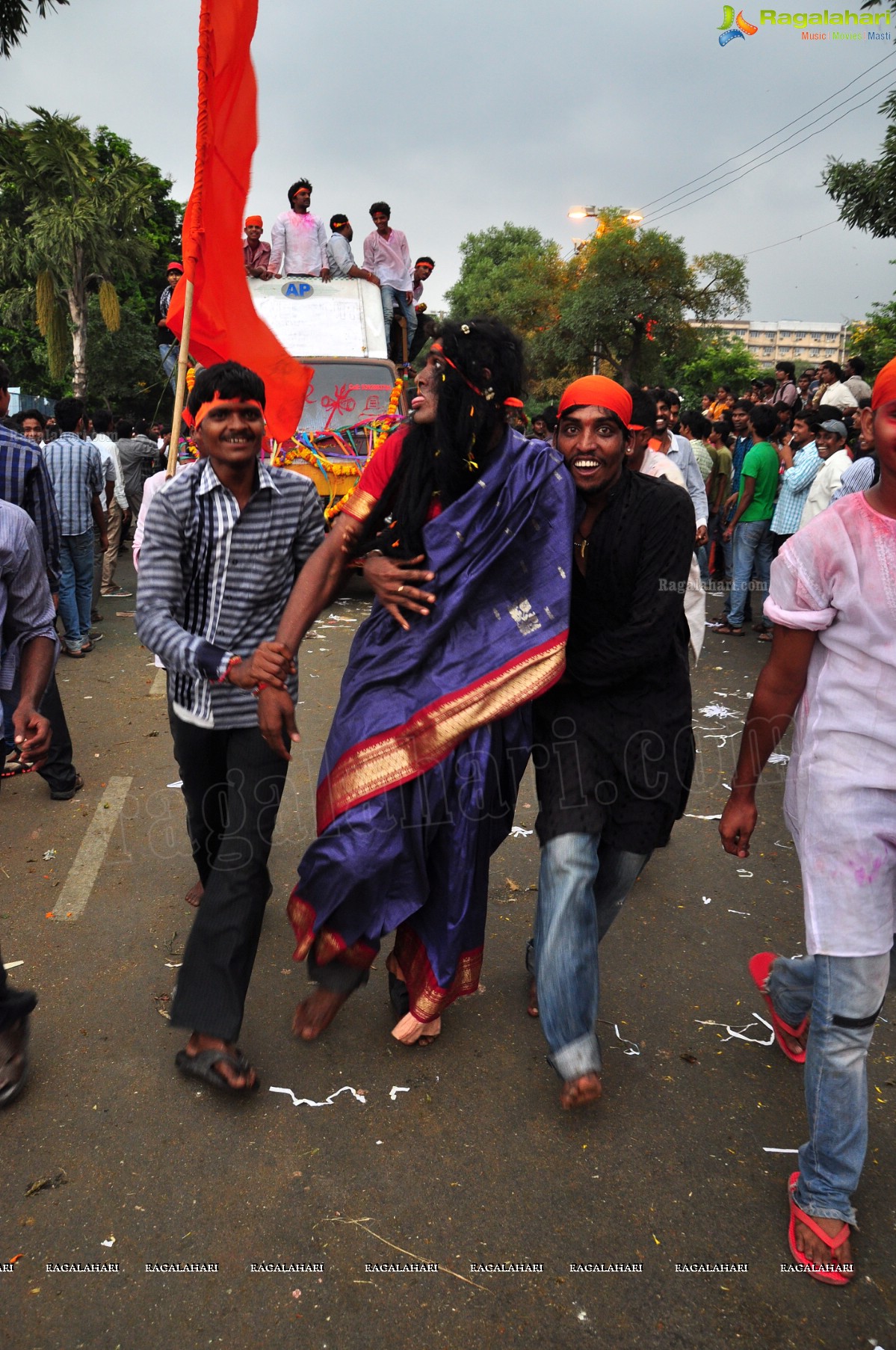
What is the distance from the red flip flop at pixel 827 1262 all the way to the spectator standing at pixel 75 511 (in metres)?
7.22

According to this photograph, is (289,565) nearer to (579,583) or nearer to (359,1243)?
(579,583)

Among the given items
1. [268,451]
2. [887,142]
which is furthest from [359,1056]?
[887,142]

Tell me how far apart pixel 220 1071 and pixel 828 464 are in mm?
7187

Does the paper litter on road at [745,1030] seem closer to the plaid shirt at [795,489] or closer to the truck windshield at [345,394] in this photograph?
the plaid shirt at [795,489]

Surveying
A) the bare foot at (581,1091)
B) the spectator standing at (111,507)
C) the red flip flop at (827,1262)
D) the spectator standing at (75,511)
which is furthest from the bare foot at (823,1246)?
the spectator standing at (111,507)

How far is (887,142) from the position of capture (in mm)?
13398

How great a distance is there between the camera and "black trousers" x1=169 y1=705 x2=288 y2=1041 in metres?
2.72

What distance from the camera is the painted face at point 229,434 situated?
2842mm

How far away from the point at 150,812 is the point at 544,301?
45.1 m

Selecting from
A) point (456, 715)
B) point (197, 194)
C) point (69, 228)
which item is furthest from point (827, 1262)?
point (69, 228)

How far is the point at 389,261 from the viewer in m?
12.2

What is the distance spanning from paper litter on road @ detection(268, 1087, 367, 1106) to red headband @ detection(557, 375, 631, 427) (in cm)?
197

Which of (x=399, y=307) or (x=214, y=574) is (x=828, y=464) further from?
(x=214, y=574)

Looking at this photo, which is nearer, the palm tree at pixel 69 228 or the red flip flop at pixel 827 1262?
the red flip flop at pixel 827 1262
